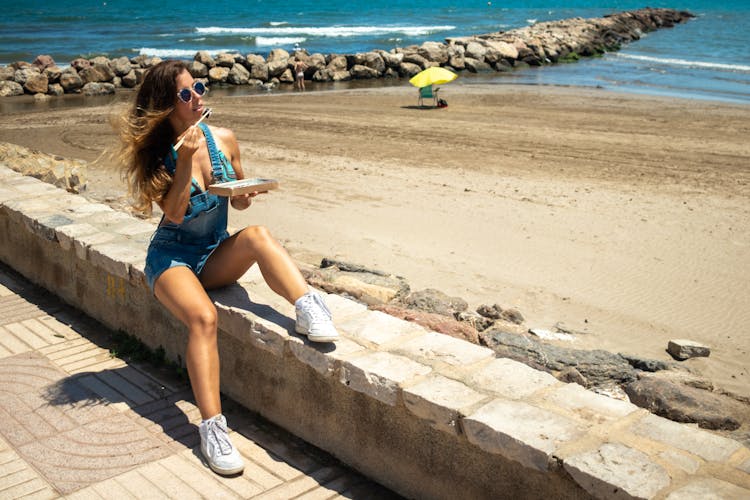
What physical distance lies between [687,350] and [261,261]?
4000mm

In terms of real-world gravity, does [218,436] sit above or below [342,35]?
below

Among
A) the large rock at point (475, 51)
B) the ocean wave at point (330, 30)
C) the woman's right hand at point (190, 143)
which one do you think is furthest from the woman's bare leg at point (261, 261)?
the ocean wave at point (330, 30)

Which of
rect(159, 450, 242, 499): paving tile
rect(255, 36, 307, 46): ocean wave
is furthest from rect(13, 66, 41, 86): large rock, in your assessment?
rect(159, 450, 242, 499): paving tile

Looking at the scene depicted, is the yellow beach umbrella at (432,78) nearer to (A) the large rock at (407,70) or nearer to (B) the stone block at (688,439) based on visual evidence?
(A) the large rock at (407,70)

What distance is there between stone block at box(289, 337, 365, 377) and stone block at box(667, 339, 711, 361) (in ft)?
12.2

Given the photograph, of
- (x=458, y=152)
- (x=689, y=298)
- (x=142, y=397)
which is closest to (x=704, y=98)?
(x=458, y=152)

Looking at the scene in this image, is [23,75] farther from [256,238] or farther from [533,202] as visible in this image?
[256,238]

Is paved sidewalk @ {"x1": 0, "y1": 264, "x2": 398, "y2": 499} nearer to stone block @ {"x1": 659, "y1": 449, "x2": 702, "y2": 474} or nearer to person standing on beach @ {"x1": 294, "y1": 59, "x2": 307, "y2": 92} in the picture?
stone block @ {"x1": 659, "y1": 449, "x2": 702, "y2": 474}

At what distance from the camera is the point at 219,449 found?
12.1ft

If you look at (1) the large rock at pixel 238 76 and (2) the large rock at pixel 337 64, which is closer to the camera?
(1) the large rock at pixel 238 76

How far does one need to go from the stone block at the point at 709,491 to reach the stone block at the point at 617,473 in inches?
2.5

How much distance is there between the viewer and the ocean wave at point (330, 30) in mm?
49588

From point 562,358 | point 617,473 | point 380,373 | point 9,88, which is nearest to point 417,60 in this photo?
point 9,88

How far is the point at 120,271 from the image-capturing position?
4.90 metres
